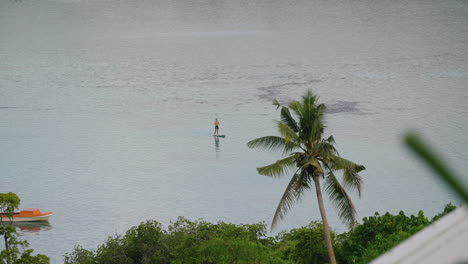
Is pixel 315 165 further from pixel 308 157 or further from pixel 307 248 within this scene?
pixel 307 248

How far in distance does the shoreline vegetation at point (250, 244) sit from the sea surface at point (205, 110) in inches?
276

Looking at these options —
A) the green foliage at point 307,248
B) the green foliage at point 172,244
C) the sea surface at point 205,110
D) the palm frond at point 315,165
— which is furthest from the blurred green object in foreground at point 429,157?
the sea surface at point 205,110

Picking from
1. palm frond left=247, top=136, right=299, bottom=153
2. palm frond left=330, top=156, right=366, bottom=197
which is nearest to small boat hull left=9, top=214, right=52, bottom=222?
palm frond left=247, top=136, right=299, bottom=153

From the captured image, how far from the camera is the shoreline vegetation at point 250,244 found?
21.2 meters

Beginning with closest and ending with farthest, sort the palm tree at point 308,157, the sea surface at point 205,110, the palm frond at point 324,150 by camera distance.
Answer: the palm tree at point 308,157 < the palm frond at point 324,150 < the sea surface at point 205,110

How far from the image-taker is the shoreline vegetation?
69.7 feet

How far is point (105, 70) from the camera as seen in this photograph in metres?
74.9

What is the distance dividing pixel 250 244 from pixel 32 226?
63.2ft

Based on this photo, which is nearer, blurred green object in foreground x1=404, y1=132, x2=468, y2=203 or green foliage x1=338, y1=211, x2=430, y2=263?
blurred green object in foreground x1=404, y1=132, x2=468, y2=203

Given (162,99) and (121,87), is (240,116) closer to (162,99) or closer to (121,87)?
(162,99)

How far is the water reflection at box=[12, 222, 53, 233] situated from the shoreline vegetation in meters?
9.08

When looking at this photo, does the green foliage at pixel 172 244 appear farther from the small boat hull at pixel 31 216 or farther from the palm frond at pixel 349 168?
the small boat hull at pixel 31 216

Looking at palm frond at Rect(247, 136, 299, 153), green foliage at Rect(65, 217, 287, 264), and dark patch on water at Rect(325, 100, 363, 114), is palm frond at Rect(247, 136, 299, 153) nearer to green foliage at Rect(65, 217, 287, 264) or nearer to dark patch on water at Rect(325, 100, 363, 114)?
green foliage at Rect(65, 217, 287, 264)

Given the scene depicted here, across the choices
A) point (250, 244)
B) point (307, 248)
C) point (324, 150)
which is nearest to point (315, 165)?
point (324, 150)
